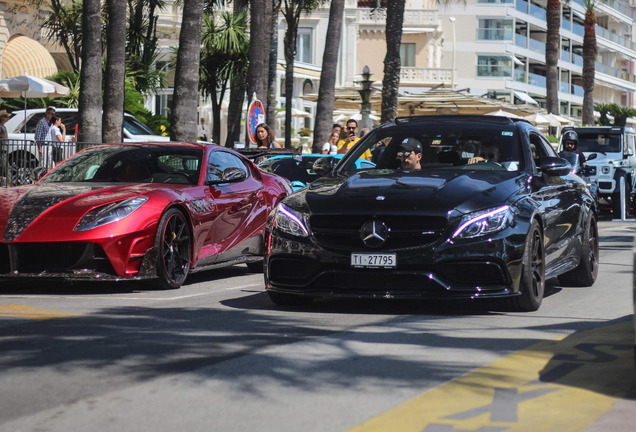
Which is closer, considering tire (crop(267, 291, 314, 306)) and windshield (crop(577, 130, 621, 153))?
tire (crop(267, 291, 314, 306))

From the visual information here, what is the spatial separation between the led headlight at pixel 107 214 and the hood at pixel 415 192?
6.19 feet

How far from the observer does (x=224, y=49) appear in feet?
137

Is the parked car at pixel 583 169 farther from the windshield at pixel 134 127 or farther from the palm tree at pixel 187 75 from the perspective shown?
the windshield at pixel 134 127

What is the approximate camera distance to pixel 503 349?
7430 mm

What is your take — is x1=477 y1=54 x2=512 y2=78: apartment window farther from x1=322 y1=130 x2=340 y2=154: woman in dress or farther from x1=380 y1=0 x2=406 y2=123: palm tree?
x1=322 y1=130 x2=340 y2=154: woman in dress

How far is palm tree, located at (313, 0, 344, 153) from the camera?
34281 millimetres

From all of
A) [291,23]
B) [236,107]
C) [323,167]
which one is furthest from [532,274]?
[291,23]

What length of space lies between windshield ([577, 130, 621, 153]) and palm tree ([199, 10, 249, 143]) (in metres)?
15.9

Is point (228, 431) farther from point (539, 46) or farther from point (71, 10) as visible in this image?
point (539, 46)

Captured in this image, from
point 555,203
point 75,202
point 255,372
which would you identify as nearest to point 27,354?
point 255,372

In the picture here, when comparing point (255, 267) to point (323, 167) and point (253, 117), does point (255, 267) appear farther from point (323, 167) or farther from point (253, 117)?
point (253, 117)

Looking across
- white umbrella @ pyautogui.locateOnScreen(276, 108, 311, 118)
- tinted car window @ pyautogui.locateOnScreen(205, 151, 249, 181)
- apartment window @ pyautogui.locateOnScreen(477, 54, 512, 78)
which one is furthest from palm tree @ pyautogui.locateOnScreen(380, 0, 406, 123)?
apartment window @ pyautogui.locateOnScreen(477, 54, 512, 78)

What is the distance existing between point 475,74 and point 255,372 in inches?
3310

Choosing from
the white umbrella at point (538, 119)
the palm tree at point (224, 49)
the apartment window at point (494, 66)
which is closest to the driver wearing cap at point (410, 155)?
the palm tree at point (224, 49)
